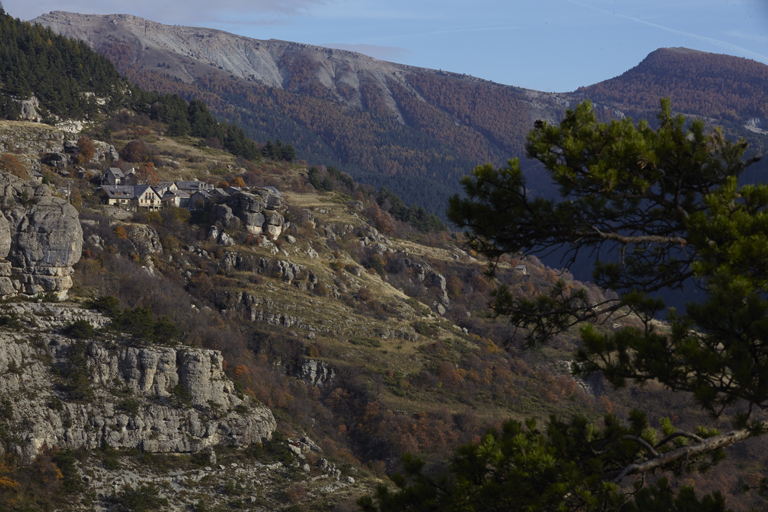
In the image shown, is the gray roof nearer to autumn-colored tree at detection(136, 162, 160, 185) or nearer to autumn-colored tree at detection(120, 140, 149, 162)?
autumn-colored tree at detection(136, 162, 160, 185)

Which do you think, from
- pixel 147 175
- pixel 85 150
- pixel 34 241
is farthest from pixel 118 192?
pixel 34 241

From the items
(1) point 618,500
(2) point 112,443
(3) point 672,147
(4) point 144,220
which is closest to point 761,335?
(1) point 618,500

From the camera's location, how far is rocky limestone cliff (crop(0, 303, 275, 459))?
47000mm

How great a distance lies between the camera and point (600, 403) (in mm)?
86750

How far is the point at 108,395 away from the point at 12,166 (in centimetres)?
4277

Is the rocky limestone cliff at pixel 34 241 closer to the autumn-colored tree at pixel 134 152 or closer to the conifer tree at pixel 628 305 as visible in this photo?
the autumn-colored tree at pixel 134 152

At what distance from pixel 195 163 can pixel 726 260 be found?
113 metres

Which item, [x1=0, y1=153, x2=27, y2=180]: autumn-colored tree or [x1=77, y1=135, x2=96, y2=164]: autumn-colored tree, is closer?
[x1=0, y1=153, x2=27, y2=180]: autumn-colored tree

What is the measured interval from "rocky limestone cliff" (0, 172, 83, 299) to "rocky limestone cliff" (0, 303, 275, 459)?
3.34 meters

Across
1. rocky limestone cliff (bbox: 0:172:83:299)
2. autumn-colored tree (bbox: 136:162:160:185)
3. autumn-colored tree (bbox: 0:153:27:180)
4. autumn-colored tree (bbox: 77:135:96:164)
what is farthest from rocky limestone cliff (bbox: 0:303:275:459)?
autumn-colored tree (bbox: 77:135:96:164)

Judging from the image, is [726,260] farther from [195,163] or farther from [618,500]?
[195,163]

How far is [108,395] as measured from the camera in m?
52.6

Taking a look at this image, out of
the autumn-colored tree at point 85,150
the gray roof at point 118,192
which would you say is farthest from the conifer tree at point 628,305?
the autumn-colored tree at point 85,150

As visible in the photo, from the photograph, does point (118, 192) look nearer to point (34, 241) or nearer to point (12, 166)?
point (12, 166)
